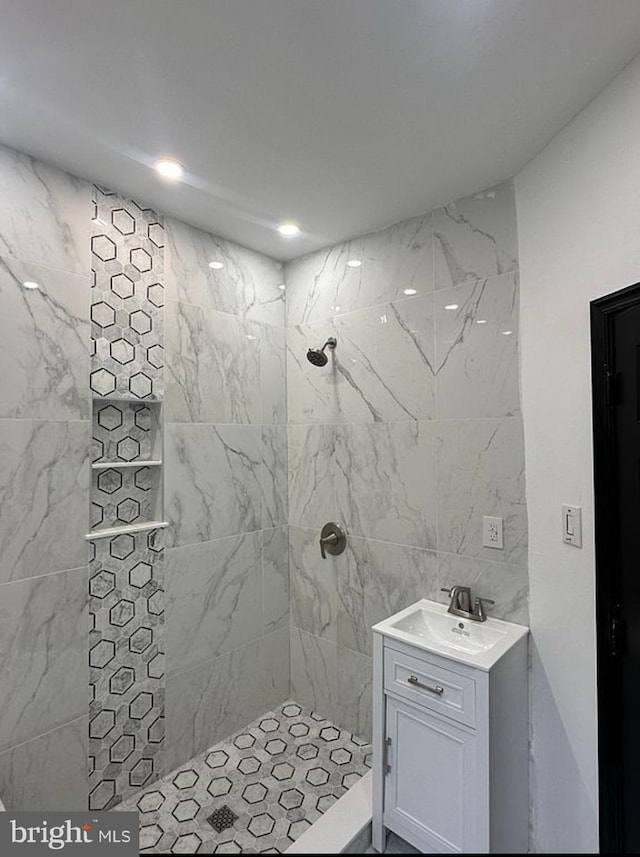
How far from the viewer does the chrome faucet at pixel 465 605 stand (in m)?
1.64

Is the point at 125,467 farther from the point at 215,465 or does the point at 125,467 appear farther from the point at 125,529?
the point at 215,465

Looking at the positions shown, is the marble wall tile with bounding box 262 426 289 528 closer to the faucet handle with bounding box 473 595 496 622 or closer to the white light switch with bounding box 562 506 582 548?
the faucet handle with bounding box 473 595 496 622

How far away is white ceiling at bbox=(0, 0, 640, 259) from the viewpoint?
38.7 inches

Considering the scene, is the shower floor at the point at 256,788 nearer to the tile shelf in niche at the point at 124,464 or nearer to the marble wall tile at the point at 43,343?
the tile shelf in niche at the point at 124,464

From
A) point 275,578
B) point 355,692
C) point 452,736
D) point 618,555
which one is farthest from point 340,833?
point 275,578

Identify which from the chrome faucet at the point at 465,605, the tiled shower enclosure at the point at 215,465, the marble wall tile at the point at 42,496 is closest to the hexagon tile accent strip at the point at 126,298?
the tiled shower enclosure at the point at 215,465

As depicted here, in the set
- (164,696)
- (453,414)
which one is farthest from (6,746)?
(453,414)

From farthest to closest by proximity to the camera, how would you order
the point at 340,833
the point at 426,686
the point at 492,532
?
the point at 492,532 < the point at 426,686 < the point at 340,833

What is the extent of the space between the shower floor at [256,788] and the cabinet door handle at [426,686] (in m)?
0.38

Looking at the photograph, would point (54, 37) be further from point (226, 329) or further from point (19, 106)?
point (226, 329)

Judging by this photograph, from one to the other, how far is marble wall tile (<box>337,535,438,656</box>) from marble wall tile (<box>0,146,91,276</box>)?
5.45 feet

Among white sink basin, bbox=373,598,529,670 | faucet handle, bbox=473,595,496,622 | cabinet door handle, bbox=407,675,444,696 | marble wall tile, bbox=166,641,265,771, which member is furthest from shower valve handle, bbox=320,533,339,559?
cabinet door handle, bbox=407,675,444,696

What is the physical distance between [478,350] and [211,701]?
1.92m

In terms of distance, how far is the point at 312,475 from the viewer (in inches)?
90.3
